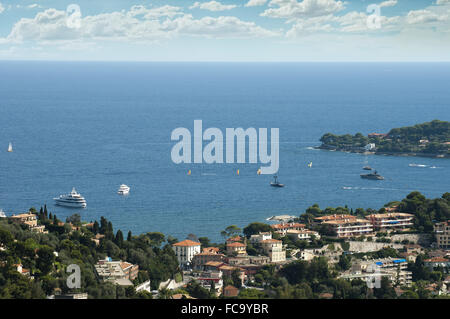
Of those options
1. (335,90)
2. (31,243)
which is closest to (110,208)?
(31,243)

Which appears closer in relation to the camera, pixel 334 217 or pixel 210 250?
pixel 210 250

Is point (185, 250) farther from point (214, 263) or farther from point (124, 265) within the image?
point (124, 265)

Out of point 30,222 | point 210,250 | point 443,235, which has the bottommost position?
point 210,250

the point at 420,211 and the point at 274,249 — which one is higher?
the point at 420,211

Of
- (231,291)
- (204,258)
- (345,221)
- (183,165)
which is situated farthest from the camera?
(183,165)

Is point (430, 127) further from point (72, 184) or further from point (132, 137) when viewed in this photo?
point (72, 184)

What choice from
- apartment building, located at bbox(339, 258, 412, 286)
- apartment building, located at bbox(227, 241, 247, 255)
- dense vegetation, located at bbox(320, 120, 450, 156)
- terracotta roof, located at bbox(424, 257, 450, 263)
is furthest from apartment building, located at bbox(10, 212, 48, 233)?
dense vegetation, located at bbox(320, 120, 450, 156)

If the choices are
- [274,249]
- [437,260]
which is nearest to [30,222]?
[274,249]

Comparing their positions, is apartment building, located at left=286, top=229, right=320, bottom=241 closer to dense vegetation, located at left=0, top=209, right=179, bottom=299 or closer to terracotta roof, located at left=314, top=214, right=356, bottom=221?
terracotta roof, located at left=314, top=214, right=356, bottom=221

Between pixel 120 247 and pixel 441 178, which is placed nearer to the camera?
pixel 120 247
